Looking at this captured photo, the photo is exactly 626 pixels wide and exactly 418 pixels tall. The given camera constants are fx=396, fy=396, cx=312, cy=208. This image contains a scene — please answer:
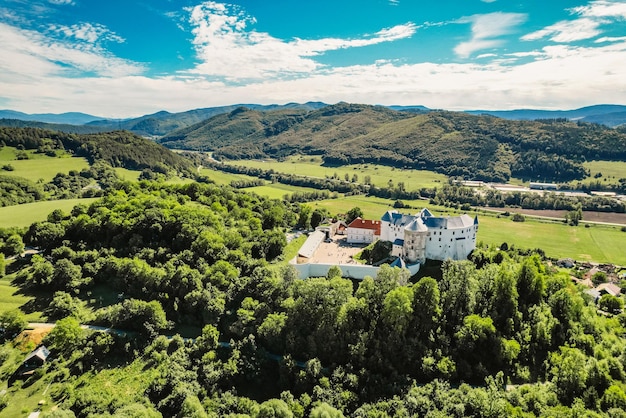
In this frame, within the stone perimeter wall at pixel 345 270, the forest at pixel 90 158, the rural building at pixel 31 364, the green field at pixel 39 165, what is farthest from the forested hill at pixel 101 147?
the rural building at pixel 31 364

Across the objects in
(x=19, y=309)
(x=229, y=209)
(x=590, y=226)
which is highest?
(x=229, y=209)

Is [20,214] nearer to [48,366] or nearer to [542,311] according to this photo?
[48,366]

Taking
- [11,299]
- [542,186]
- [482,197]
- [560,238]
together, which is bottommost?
[560,238]

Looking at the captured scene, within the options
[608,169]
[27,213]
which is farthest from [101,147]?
[608,169]

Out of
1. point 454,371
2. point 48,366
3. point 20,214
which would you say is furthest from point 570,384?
point 20,214

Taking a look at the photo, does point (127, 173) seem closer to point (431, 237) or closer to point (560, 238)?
point (431, 237)

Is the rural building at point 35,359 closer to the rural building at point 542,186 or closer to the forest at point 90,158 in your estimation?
the forest at point 90,158

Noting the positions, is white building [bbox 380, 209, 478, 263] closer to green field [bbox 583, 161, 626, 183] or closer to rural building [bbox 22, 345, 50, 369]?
rural building [bbox 22, 345, 50, 369]

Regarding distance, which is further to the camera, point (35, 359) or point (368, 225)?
point (368, 225)

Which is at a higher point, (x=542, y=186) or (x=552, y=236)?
(x=542, y=186)
